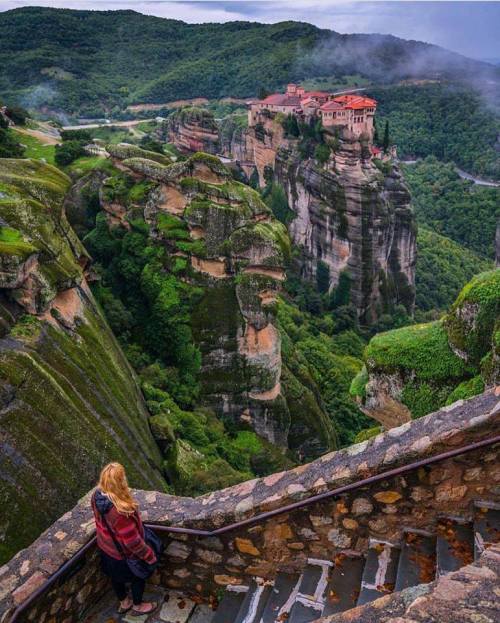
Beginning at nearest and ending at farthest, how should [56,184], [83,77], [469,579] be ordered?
[469,579]
[56,184]
[83,77]

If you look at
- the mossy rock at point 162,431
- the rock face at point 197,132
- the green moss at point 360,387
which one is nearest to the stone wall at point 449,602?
the green moss at point 360,387

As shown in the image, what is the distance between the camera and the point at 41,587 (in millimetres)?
4883

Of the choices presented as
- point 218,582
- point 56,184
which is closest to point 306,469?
point 218,582

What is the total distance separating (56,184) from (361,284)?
2845cm

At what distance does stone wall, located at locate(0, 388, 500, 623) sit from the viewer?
484 centimetres

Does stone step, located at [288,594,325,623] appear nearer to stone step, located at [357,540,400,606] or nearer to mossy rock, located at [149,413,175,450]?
stone step, located at [357,540,400,606]

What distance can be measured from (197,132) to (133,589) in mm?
46671

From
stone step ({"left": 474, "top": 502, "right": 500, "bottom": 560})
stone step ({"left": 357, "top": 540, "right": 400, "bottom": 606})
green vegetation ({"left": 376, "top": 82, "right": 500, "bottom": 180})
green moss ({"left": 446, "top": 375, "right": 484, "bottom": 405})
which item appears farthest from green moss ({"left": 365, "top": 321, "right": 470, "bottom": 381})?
green vegetation ({"left": 376, "top": 82, "right": 500, "bottom": 180})

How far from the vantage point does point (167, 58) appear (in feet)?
393

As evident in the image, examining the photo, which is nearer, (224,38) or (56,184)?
(56,184)

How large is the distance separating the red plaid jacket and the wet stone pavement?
2.31ft

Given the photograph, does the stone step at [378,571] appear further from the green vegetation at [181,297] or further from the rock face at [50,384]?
the green vegetation at [181,297]

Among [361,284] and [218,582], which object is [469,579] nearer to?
[218,582]

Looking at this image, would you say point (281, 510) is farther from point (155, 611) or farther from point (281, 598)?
point (155, 611)
